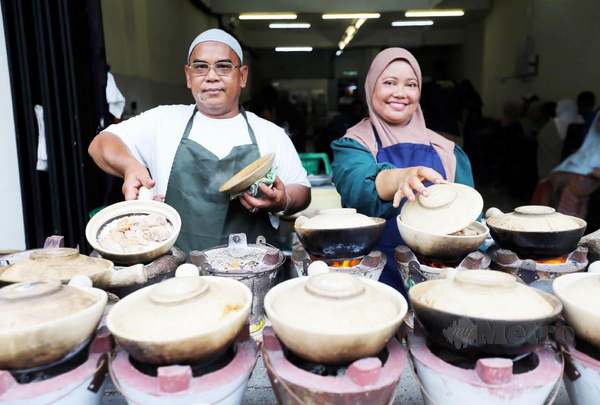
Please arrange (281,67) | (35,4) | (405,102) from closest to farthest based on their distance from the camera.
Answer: (405,102)
(35,4)
(281,67)

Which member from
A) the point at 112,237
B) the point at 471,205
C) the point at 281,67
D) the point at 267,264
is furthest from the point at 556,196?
the point at 281,67

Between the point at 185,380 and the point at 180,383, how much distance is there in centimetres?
1

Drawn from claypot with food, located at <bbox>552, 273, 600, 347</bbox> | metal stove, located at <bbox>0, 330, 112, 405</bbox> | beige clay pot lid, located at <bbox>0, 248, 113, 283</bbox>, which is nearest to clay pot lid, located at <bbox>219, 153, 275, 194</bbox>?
beige clay pot lid, located at <bbox>0, 248, 113, 283</bbox>

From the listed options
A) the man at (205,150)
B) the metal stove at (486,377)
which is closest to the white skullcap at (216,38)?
the man at (205,150)

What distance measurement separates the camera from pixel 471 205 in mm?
1538

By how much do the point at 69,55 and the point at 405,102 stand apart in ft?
7.39

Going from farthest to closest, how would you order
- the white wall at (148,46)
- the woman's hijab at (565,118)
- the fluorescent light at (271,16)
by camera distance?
the fluorescent light at (271,16) < the woman's hijab at (565,118) < the white wall at (148,46)

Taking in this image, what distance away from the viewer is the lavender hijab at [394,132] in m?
2.14

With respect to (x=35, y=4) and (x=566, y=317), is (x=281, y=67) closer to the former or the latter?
(x=35, y=4)

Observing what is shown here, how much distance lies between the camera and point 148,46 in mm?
6051

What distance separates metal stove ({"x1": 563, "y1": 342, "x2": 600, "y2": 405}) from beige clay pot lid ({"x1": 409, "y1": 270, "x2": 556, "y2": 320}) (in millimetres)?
180

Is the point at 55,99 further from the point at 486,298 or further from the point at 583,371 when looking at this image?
the point at 583,371

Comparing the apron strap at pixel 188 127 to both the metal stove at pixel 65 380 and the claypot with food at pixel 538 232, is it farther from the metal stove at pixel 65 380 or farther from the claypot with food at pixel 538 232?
the claypot with food at pixel 538 232

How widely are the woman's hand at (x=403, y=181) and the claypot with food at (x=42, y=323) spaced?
1023mm
